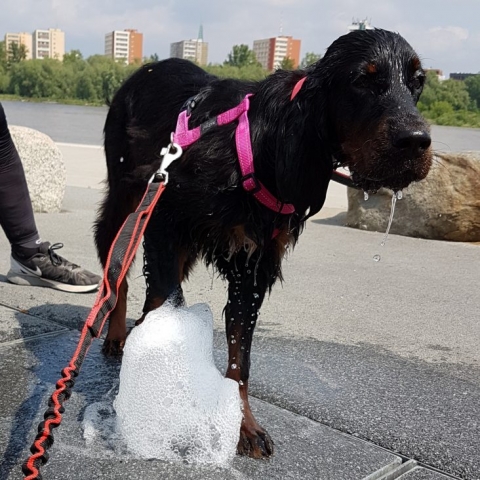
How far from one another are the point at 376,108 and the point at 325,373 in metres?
1.64

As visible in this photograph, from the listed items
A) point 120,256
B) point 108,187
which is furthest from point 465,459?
point 108,187

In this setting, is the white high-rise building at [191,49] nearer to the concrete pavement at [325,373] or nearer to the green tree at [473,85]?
the green tree at [473,85]

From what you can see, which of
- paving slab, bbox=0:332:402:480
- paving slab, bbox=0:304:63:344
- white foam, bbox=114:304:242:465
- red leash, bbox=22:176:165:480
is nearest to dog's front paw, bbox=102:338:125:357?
paving slab, bbox=0:332:402:480

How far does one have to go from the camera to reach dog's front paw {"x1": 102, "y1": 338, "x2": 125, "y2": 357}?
3498 millimetres

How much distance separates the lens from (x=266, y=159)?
2561mm

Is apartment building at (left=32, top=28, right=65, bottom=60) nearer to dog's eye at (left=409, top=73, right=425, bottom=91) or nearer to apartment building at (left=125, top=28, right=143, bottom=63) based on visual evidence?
apartment building at (left=125, top=28, right=143, bottom=63)

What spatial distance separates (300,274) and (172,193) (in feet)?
9.86

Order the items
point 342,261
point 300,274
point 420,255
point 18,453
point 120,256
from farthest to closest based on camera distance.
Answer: point 420,255 < point 342,261 < point 300,274 < point 18,453 < point 120,256

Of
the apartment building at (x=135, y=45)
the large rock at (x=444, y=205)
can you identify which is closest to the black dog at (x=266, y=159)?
the large rock at (x=444, y=205)

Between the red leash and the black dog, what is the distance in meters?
0.29

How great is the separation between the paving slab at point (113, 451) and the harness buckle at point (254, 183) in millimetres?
1011

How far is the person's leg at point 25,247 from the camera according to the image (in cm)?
446

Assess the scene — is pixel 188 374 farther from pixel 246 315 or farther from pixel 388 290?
pixel 388 290

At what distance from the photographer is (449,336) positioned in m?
4.20
